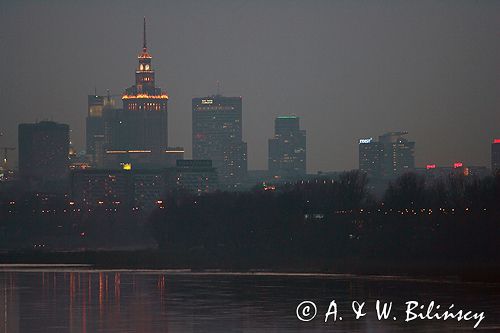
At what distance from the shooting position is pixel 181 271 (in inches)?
4889

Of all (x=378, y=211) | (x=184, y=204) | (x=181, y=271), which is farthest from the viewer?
(x=184, y=204)

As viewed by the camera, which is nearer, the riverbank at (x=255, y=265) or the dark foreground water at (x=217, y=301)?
the dark foreground water at (x=217, y=301)

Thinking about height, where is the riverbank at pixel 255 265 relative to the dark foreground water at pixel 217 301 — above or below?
above

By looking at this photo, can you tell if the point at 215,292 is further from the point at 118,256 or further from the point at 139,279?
the point at 118,256

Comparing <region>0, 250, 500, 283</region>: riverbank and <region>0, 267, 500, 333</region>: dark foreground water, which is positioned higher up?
<region>0, 250, 500, 283</region>: riverbank

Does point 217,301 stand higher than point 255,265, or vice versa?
point 255,265

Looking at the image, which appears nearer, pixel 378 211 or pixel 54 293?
pixel 54 293

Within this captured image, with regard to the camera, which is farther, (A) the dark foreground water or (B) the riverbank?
(B) the riverbank

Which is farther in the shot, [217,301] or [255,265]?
[255,265]

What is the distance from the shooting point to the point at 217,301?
281 feet

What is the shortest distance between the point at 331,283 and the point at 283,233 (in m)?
52.4

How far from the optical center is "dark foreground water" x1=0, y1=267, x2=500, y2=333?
238 feet

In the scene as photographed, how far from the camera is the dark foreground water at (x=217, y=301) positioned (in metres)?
72.5

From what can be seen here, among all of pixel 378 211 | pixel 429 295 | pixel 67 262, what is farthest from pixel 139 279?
pixel 378 211
